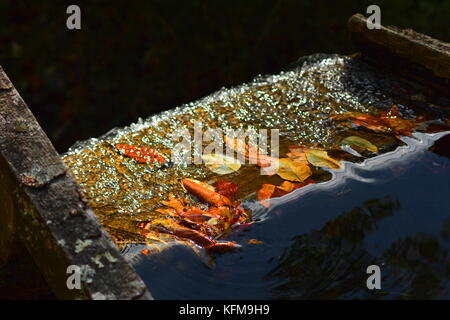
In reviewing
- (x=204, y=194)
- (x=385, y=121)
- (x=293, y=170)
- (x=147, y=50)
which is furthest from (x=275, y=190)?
(x=147, y=50)

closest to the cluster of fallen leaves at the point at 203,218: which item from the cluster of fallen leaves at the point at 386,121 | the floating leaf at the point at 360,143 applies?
the floating leaf at the point at 360,143

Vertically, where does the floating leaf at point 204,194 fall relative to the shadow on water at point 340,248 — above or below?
above

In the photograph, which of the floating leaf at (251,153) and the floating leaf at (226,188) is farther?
the floating leaf at (251,153)

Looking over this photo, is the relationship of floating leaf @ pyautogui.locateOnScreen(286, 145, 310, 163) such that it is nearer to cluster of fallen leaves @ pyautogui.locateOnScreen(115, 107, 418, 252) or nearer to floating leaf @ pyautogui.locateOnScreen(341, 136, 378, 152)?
cluster of fallen leaves @ pyautogui.locateOnScreen(115, 107, 418, 252)

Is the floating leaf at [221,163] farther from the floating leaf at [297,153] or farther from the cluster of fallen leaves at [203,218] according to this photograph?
the floating leaf at [297,153]

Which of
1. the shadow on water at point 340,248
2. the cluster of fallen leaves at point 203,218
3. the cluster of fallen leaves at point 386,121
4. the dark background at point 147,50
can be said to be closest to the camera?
the shadow on water at point 340,248

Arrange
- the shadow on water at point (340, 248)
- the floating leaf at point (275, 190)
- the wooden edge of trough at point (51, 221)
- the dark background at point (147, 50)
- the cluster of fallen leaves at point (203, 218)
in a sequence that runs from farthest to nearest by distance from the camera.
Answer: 1. the dark background at point (147, 50)
2. the floating leaf at point (275, 190)
3. the cluster of fallen leaves at point (203, 218)
4. the shadow on water at point (340, 248)
5. the wooden edge of trough at point (51, 221)

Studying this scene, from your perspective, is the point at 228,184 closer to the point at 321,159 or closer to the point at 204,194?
the point at 204,194
